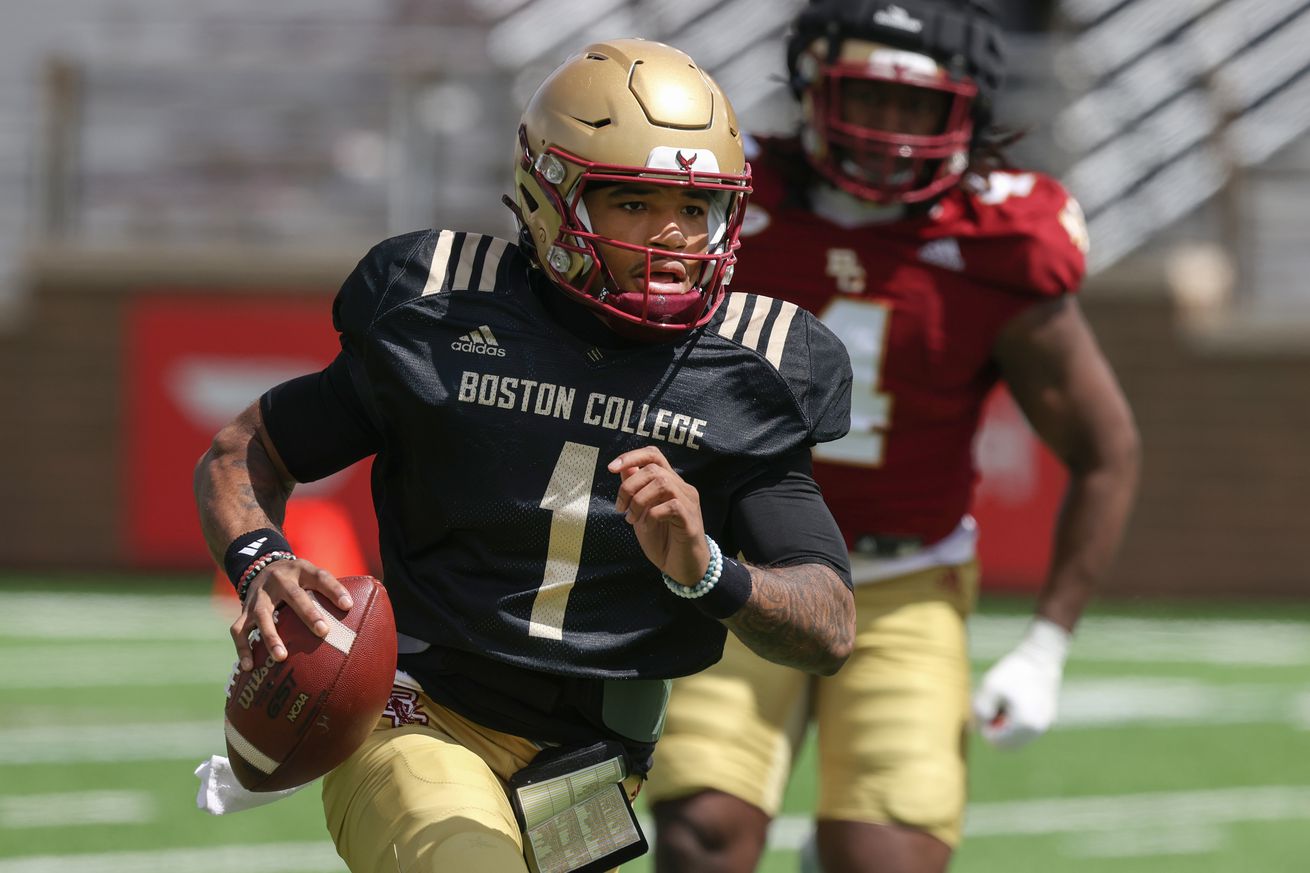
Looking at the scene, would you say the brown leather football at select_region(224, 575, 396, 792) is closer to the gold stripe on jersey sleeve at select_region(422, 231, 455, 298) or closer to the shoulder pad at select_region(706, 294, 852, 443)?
the gold stripe on jersey sleeve at select_region(422, 231, 455, 298)

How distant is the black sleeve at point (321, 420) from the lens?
2.93 m

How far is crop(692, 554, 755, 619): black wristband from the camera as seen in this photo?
2.56 m

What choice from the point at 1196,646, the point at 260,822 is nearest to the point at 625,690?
the point at 260,822

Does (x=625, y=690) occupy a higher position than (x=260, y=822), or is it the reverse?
(x=625, y=690)

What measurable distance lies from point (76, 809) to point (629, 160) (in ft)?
13.1

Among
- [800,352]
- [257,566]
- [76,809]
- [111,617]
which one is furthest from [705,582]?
[111,617]

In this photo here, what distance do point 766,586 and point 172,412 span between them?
29.9 feet

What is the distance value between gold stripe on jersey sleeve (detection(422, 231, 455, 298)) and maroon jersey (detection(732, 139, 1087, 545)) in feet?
3.46

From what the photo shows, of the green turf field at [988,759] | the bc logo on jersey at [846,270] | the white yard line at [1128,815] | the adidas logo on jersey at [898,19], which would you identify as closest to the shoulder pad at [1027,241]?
the bc logo on jersey at [846,270]

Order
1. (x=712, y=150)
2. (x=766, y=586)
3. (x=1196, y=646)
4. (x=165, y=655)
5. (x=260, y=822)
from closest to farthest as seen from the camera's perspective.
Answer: (x=766, y=586)
(x=712, y=150)
(x=260, y=822)
(x=165, y=655)
(x=1196, y=646)

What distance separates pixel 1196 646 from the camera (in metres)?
9.83

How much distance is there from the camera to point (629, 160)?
2859mm

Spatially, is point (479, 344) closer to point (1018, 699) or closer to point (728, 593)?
point (728, 593)

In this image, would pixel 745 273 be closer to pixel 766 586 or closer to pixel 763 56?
pixel 766 586
